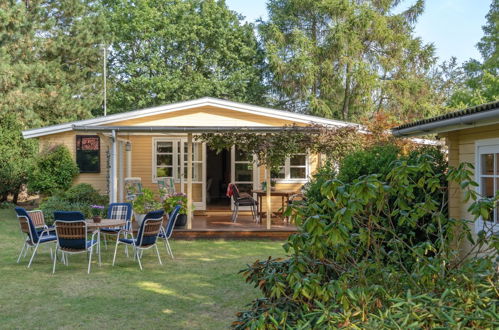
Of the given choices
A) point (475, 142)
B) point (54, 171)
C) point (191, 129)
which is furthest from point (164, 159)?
point (475, 142)

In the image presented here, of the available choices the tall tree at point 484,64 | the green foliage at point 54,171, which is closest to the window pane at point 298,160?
the green foliage at point 54,171

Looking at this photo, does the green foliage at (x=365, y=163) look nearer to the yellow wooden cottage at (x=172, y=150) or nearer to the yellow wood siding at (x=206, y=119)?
the yellow wooden cottage at (x=172, y=150)

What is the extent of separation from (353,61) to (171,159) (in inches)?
562

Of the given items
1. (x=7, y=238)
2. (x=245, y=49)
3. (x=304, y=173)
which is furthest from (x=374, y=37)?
(x=7, y=238)

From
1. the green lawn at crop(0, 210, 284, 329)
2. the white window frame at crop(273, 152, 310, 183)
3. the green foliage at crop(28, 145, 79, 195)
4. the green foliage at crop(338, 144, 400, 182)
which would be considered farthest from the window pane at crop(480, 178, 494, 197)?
the green foliage at crop(28, 145, 79, 195)

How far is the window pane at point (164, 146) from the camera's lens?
1491 cm

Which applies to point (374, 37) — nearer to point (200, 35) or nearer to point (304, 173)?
point (200, 35)

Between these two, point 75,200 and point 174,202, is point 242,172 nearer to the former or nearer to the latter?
point 174,202

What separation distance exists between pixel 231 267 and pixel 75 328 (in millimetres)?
3346

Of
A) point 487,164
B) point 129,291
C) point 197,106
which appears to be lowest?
point 129,291

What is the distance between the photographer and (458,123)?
5172 mm

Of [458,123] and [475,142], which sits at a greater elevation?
[458,123]

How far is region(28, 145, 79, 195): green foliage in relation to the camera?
47.5ft

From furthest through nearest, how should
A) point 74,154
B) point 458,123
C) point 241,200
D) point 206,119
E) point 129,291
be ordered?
1. point 74,154
2. point 206,119
3. point 241,200
4. point 129,291
5. point 458,123
